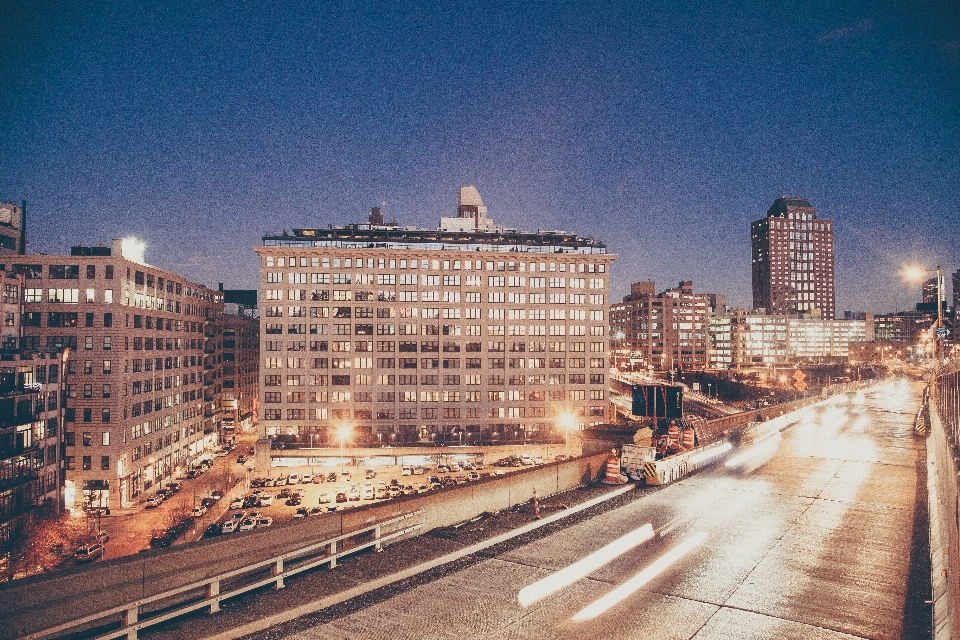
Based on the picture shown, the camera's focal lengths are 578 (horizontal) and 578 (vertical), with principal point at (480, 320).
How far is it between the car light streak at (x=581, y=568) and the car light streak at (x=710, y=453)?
11.1 metres

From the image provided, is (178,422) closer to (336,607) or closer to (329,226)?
(329,226)

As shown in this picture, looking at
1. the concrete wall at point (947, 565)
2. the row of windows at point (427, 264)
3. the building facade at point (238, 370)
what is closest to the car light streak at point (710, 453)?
the concrete wall at point (947, 565)

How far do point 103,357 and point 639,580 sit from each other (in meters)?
70.7

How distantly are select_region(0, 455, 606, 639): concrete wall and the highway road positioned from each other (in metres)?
2.17

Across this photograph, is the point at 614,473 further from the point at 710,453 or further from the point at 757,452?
the point at 757,452

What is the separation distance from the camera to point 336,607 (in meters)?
11.3

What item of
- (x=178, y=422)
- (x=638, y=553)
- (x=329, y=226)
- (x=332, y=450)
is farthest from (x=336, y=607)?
(x=329, y=226)

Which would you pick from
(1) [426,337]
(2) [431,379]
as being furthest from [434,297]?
(2) [431,379]

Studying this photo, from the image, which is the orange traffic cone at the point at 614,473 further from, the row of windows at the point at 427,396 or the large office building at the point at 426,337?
the row of windows at the point at 427,396

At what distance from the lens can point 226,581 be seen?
1194 centimetres

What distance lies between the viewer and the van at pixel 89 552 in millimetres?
47312

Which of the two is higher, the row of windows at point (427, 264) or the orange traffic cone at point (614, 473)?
the row of windows at point (427, 264)

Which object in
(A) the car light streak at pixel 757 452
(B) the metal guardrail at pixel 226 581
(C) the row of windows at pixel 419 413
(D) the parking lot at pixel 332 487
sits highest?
(B) the metal guardrail at pixel 226 581

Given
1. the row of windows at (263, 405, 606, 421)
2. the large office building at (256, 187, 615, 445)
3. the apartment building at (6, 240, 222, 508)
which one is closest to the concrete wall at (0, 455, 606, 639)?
the apartment building at (6, 240, 222, 508)
